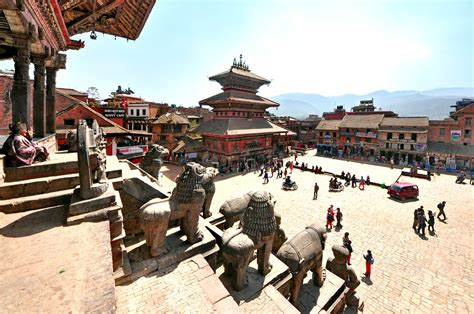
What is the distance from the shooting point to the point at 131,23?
9.91m

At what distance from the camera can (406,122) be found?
33938 millimetres

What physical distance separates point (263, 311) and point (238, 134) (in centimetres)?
2188

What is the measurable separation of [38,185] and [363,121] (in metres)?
44.3

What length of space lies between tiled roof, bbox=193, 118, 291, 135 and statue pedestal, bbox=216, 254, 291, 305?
1995cm

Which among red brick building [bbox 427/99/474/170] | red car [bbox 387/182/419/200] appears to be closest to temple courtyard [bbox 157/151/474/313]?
red car [bbox 387/182/419/200]

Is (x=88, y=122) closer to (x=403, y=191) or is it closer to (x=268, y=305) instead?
(x=268, y=305)

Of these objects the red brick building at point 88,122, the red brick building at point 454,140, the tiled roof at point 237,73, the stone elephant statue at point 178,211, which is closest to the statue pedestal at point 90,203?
the stone elephant statue at point 178,211

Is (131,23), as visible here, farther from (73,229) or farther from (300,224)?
(300,224)

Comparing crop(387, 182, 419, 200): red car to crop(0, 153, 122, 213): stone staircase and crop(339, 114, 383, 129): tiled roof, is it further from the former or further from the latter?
crop(339, 114, 383, 129): tiled roof

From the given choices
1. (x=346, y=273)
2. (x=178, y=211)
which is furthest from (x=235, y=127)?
(x=178, y=211)

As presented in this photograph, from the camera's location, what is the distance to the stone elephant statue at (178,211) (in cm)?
438

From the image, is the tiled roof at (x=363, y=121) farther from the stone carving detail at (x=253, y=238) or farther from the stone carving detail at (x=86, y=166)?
the stone carving detail at (x=86, y=166)

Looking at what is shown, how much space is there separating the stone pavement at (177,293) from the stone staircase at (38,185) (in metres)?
2.72

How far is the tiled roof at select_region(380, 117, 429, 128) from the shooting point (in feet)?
106
